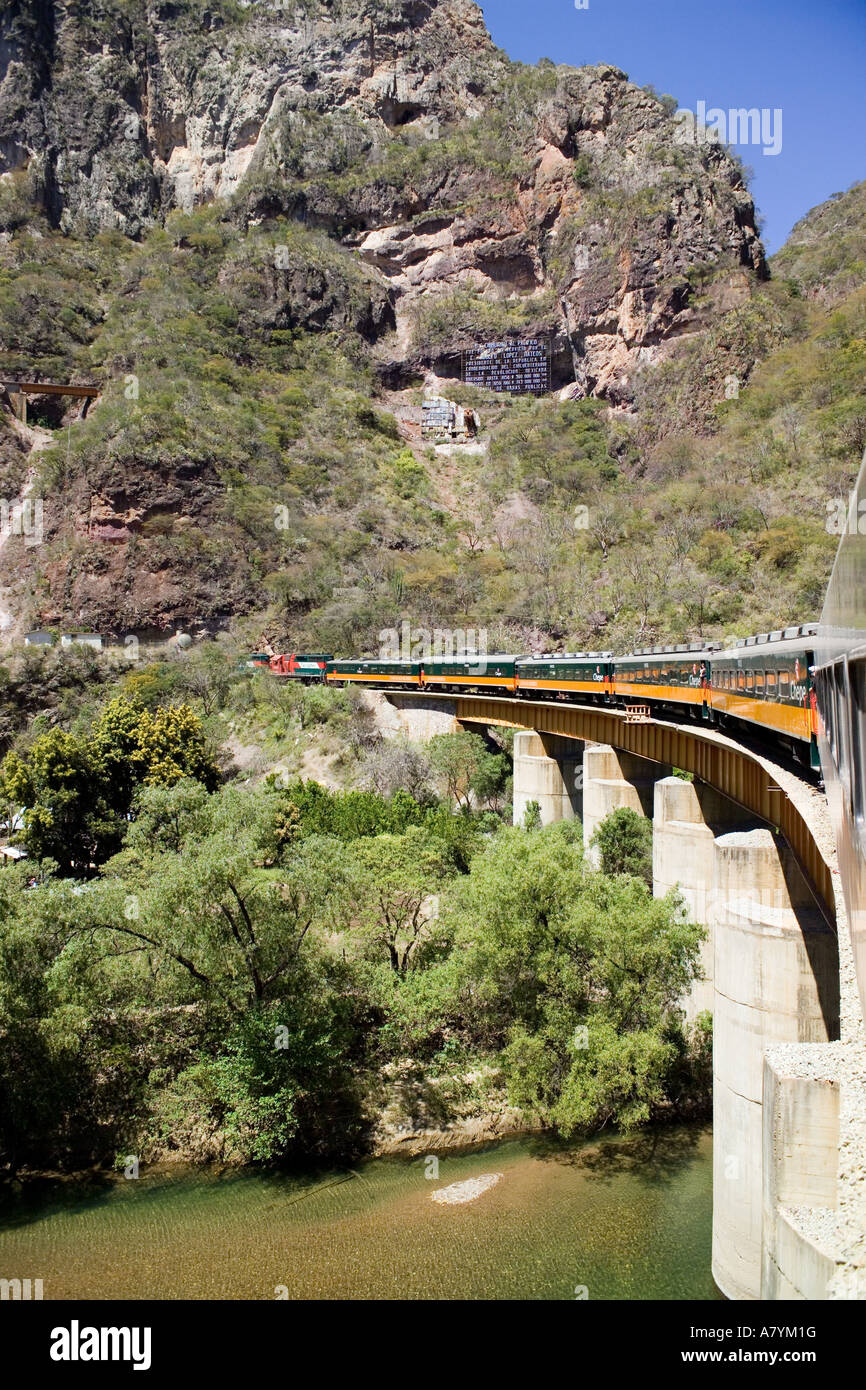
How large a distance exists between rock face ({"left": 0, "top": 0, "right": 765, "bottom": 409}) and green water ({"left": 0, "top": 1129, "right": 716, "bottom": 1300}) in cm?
7557

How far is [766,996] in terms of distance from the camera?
41.7ft

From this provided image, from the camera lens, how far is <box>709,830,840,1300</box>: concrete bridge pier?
1241 centimetres

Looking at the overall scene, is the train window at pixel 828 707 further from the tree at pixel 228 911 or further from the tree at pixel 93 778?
the tree at pixel 93 778

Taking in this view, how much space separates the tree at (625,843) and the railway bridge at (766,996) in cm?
89

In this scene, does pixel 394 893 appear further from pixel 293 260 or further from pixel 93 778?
pixel 293 260

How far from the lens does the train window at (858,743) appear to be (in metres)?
5.00

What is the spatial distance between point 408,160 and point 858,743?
112 m

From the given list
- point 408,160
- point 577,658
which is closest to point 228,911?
point 577,658

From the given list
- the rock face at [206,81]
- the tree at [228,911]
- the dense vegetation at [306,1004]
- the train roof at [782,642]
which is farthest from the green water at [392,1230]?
the rock face at [206,81]

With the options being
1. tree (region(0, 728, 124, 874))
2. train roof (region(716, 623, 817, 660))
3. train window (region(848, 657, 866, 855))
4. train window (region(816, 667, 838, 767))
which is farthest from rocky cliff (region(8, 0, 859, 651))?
train window (region(848, 657, 866, 855))

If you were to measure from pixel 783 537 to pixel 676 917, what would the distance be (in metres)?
37.9

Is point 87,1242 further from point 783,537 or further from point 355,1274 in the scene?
point 783,537

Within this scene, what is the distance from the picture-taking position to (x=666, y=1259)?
13680mm

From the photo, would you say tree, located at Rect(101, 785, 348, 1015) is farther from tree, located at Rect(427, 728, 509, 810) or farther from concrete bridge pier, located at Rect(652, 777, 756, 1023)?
tree, located at Rect(427, 728, 509, 810)
